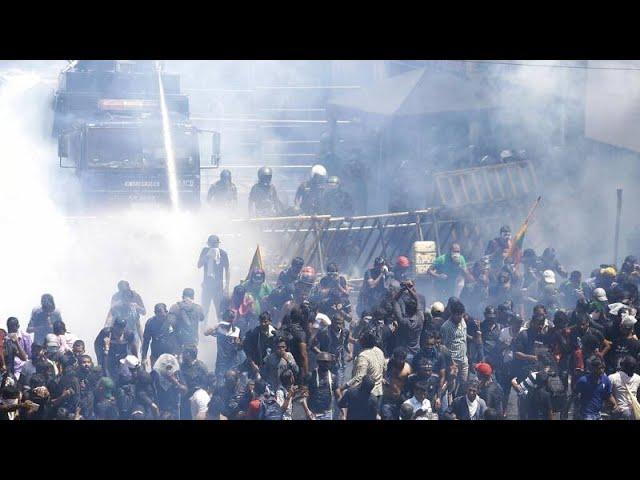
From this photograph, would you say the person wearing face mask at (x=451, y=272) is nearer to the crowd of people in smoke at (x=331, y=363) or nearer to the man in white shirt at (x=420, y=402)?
the crowd of people in smoke at (x=331, y=363)

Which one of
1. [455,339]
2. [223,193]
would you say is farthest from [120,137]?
[455,339]

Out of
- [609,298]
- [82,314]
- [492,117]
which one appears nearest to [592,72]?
[492,117]

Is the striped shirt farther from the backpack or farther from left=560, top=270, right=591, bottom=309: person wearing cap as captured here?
left=560, top=270, right=591, bottom=309: person wearing cap

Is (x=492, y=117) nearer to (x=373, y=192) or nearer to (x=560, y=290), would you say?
(x=373, y=192)

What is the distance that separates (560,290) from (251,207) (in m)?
5.15

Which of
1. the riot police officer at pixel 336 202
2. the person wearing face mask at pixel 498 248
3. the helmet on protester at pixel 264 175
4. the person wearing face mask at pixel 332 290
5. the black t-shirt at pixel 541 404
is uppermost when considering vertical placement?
the helmet on protester at pixel 264 175

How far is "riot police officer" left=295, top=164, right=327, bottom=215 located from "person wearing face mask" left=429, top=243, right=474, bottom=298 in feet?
10.2

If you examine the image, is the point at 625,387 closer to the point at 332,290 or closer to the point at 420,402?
the point at 420,402

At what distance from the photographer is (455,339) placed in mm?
10195

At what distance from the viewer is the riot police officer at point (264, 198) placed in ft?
52.6

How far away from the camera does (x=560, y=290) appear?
42.3 feet

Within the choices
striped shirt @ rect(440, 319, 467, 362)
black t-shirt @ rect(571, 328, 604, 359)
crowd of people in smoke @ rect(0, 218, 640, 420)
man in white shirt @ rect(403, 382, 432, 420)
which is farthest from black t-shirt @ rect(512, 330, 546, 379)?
man in white shirt @ rect(403, 382, 432, 420)

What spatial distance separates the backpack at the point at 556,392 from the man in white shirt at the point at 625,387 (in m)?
0.45

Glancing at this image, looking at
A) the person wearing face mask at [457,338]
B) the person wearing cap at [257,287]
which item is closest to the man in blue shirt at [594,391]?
the person wearing face mask at [457,338]
